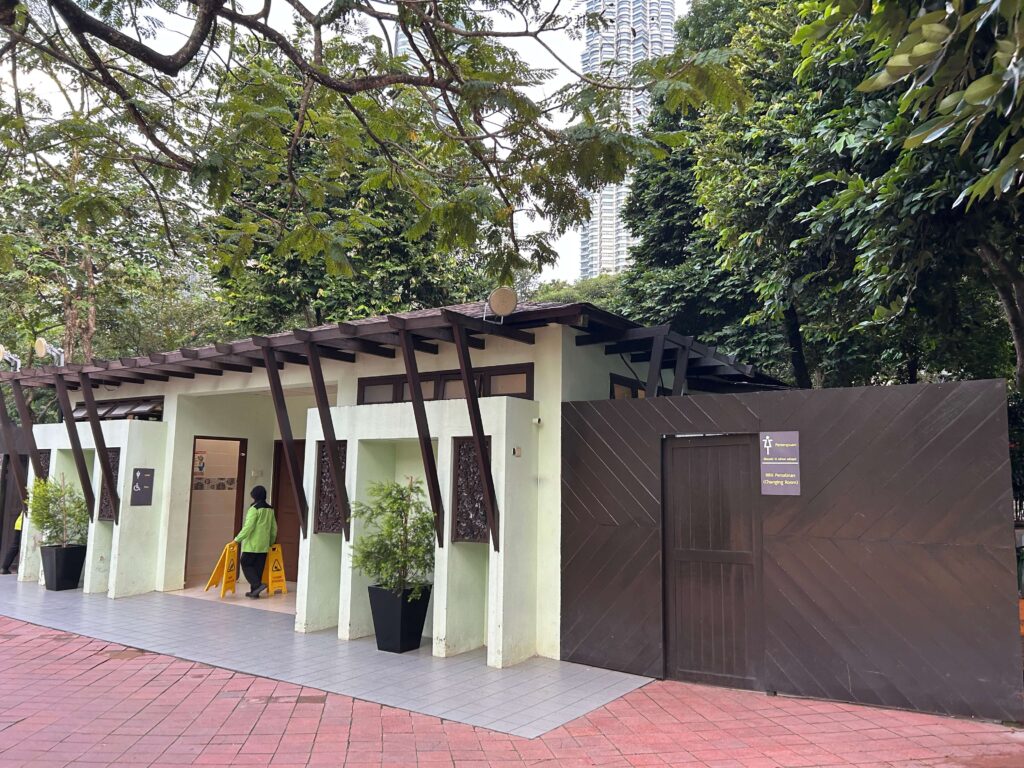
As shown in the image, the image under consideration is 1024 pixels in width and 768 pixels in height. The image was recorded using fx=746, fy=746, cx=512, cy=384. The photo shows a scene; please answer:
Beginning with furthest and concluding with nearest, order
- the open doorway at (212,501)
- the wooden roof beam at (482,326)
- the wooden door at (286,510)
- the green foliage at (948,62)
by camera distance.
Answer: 1. the wooden door at (286,510)
2. the open doorway at (212,501)
3. the wooden roof beam at (482,326)
4. the green foliage at (948,62)

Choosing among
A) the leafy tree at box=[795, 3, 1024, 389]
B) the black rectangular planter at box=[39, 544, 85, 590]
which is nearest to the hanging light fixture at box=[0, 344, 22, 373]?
the black rectangular planter at box=[39, 544, 85, 590]

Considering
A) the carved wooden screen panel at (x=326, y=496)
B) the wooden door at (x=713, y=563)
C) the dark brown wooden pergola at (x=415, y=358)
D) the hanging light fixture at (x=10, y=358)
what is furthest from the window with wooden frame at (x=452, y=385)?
the hanging light fixture at (x=10, y=358)

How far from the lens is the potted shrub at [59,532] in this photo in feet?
32.6

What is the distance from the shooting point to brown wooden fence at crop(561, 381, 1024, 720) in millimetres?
5023

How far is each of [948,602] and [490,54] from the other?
4.77 metres

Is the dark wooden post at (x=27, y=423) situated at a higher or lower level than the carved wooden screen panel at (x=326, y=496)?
higher

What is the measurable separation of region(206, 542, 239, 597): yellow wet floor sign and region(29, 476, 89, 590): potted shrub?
2.00m

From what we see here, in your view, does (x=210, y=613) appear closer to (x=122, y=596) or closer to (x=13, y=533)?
(x=122, y=596)

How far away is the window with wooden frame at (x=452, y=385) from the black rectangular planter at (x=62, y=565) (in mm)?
4843

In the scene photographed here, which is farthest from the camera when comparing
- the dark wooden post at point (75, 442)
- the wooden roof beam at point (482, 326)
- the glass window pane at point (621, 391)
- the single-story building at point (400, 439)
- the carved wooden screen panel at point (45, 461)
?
the carved wooden screen panel at point (45, 461)

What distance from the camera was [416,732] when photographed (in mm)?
4828

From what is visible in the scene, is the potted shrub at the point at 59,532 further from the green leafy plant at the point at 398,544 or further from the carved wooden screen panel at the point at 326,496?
the green leafy plant at the point at 398,544

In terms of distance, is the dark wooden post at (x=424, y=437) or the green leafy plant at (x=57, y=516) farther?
the green leafy plant at (x=57, y=516)

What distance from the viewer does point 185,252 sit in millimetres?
14430
